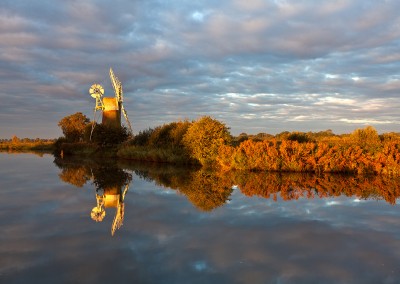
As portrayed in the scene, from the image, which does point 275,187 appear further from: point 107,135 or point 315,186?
point 107,135

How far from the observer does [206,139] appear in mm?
31500

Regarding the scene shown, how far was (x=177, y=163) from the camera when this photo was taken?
1334 inches

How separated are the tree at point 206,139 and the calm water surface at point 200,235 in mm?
14227

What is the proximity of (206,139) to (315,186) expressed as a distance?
14331mm

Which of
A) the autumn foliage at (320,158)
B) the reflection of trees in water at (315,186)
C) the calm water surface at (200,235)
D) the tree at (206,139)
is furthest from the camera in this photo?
the tree at (206,139)

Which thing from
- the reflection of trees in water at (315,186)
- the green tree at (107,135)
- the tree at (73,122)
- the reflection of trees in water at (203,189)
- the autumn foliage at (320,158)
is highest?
the tree at (73,122)

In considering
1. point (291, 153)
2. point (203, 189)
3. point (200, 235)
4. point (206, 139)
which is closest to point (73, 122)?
point (206, 139)

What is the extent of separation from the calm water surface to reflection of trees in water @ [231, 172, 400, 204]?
138mm

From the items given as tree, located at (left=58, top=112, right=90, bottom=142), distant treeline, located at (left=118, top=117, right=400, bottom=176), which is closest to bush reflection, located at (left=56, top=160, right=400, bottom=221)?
distant treeline, located at (left=118, top=117, right=400, bottom=176)

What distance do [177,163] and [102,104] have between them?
32.1 metres

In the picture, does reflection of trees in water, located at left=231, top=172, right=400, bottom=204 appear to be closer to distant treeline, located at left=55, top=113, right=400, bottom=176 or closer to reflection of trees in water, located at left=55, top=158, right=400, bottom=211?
reflection of trees in water, located at left=55, top=158, right=400, bottom=211

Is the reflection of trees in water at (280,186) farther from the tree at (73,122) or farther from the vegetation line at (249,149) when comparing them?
the tree at (73,122)

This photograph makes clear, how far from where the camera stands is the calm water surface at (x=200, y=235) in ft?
21.0

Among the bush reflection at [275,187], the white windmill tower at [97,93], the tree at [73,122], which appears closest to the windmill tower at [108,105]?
the white windmill tower at [97,93]
